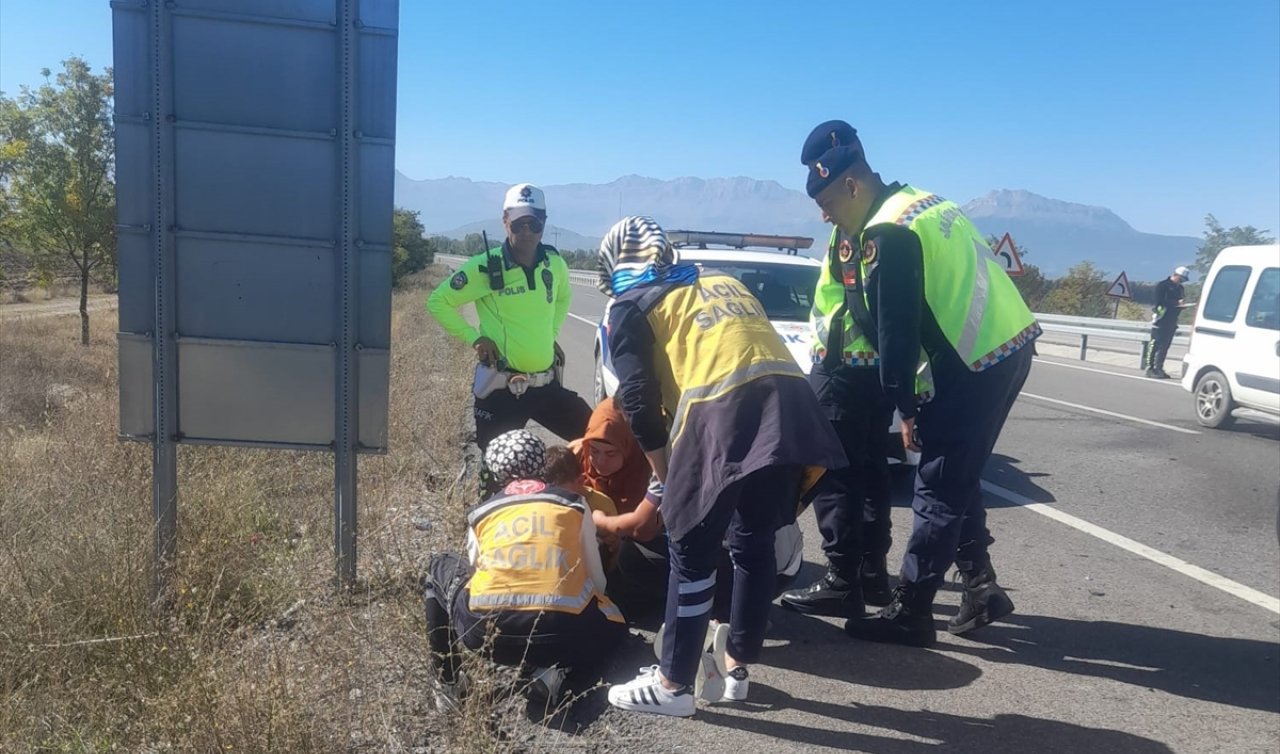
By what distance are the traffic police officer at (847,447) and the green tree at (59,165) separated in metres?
18.1

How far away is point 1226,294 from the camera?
10617 mm

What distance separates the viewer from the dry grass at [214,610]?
288 cm

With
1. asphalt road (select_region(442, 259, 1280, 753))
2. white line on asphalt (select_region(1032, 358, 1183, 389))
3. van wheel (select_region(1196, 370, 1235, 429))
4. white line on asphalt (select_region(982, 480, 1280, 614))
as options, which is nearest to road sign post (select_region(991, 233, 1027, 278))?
white line on asphalt (select_region(1032, 358, 1183, 389))

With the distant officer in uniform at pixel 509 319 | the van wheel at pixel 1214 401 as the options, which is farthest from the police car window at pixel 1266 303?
the distant officer in uniform at pixel 509 319

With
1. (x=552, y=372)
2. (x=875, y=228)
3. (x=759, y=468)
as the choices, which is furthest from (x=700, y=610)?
(x=552, y=372)

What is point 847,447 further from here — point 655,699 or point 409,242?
point 409,242

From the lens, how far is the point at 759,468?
298 cm

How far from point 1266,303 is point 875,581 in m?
8.09

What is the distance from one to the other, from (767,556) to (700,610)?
0.30 meters

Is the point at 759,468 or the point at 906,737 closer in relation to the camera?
the point at 759,468

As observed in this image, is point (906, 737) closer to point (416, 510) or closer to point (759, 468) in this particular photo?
point (759, 468)

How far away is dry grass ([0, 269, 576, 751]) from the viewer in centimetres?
288

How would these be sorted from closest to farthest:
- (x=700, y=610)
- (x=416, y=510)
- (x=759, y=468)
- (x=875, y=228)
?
(x=759, y=468), (x=700, y=610), (x=875, y=228), (x=416, y=510)

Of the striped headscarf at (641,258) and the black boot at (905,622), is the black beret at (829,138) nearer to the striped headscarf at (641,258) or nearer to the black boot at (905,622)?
the striped headscarf at (641,258)
